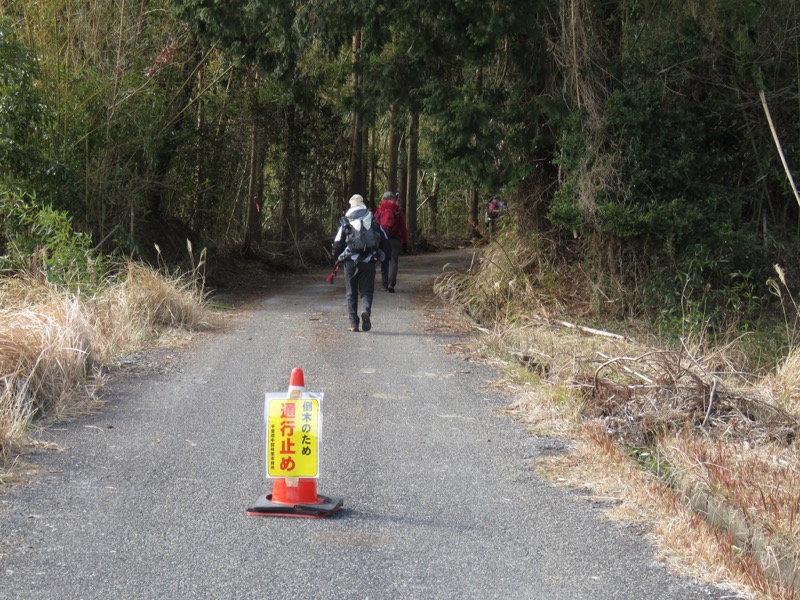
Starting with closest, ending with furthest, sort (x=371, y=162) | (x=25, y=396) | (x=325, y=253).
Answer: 1. (x=25, y=396)
2. (x=325, y=253)
3. (x=371, y=162)

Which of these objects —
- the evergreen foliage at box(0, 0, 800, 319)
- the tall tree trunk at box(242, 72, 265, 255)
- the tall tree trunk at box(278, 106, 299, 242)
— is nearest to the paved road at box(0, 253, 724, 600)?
the evergreen foliage at box(0, 0, 800, 319)

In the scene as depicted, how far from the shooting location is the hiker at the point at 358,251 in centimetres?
1259

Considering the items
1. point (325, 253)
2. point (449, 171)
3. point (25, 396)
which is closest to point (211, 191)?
point (325, 253)

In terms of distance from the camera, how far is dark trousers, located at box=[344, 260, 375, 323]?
42.2 feet

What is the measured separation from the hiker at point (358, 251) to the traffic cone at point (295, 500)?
6972mm

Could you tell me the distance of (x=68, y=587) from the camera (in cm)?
454

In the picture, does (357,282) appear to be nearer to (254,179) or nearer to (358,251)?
(358,251)

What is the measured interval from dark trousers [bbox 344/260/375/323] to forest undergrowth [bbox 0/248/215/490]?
82.0 inches

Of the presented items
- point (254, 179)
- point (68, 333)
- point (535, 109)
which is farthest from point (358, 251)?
point (254, 179)

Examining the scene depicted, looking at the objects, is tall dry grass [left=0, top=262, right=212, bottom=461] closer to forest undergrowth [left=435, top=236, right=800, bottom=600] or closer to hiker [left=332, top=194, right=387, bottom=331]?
hiker [left=332, top=194, right=387, bottom=331]

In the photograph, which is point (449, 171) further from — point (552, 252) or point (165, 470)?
point (165, 470)

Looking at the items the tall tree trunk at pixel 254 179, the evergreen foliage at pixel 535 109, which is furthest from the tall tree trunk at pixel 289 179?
the evergreen foliage at pixel 535 109

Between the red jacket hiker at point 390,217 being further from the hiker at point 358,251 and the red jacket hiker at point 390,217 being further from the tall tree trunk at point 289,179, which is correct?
the tall tree trunk at point 289,179

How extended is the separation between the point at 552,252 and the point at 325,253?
9.79 meters
